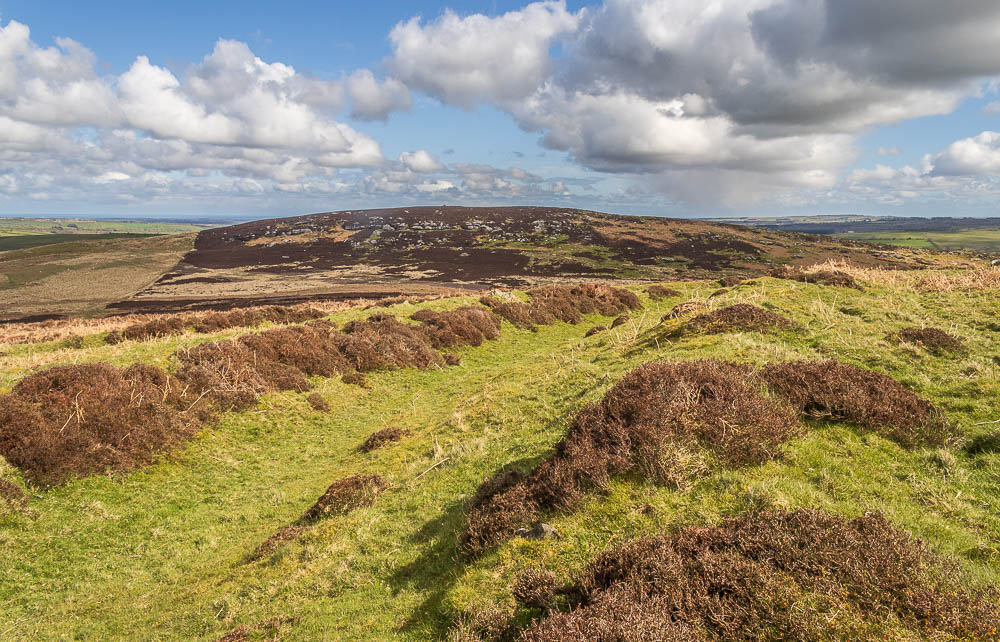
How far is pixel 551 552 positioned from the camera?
6176 mm

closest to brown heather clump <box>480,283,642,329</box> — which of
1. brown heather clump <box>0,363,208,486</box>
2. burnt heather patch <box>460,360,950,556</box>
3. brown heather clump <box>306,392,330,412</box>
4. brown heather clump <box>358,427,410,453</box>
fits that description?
brown heather clump <box>306,392,330,412</box>

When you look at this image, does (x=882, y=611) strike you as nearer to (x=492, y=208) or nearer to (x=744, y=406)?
(x=744, y=406)

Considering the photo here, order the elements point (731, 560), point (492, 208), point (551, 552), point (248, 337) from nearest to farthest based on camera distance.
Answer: point (731, 560)
point (551, 552)
point (248, 337)
point (492, 208)

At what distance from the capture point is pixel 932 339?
11.6 meters

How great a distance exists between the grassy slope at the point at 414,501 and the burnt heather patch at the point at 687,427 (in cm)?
36

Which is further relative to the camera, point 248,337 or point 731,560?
point 248,337

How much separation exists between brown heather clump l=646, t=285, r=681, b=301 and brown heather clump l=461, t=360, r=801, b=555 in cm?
3562

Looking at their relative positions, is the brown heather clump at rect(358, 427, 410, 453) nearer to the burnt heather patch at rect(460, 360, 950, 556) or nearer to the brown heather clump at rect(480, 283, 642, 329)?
the burnt heather patch at rect(460, 360, 950, 556)

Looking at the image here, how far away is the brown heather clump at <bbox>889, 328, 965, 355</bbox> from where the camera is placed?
11148mm

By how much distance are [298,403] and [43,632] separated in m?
10.2

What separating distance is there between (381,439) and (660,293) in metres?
35.5

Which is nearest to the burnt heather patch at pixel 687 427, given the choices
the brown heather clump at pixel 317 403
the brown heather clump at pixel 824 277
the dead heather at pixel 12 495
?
the dead heather at pixel 12 495

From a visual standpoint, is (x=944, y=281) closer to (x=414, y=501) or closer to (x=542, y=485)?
(x=542, y=485)

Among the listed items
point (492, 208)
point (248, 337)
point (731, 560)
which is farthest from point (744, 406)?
point (492, 208)
